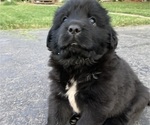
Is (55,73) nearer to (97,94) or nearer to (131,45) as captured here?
(97,94)

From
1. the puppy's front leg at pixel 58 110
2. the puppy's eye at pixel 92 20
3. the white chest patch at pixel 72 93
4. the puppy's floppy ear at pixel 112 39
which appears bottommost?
the puppy's front leg at pixel 58 110

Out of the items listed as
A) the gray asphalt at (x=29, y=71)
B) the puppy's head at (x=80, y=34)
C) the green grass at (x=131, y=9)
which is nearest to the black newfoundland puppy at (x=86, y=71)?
the puppy's head at (x=80, y=34)

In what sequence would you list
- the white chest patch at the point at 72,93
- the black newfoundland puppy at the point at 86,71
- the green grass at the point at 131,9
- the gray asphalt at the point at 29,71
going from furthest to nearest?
the green grass at the point at 131,9 < the gray asphalt at the point at 29,71 < the white chest patch at the point at 72,93 < the black newfoundland puppy at the point at 86,71

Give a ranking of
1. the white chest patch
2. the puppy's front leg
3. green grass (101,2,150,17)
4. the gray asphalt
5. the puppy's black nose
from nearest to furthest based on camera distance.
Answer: the puppy's black nose, the white chest patch, the puppy's front leg, the gray asphalt, green grass (101,2,150,17)

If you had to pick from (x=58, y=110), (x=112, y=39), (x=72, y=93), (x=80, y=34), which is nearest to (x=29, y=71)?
(x=58, y=110)

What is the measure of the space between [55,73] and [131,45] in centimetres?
458

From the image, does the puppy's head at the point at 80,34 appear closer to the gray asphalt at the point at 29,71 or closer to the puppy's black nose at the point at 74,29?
the puppy's black nose at the point at 74,29

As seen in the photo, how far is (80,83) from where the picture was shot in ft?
9.22

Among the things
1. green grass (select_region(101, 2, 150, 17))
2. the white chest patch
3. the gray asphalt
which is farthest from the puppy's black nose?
green grass (select_region(101, 2, 150, 17))

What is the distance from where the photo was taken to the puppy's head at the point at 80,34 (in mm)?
2609

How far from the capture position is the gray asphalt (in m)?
3.46

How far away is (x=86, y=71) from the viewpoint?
9.41 ft

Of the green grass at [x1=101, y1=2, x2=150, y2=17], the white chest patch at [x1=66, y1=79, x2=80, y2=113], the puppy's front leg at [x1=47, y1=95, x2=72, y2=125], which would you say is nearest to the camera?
the white chest patch at [x1=66, y1=79, x2=80, y2=113]

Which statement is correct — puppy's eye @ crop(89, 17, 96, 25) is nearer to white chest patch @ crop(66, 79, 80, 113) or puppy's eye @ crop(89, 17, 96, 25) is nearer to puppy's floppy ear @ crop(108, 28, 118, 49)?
puppy's floppy ear @ crop(108, 28, 118, 49)
